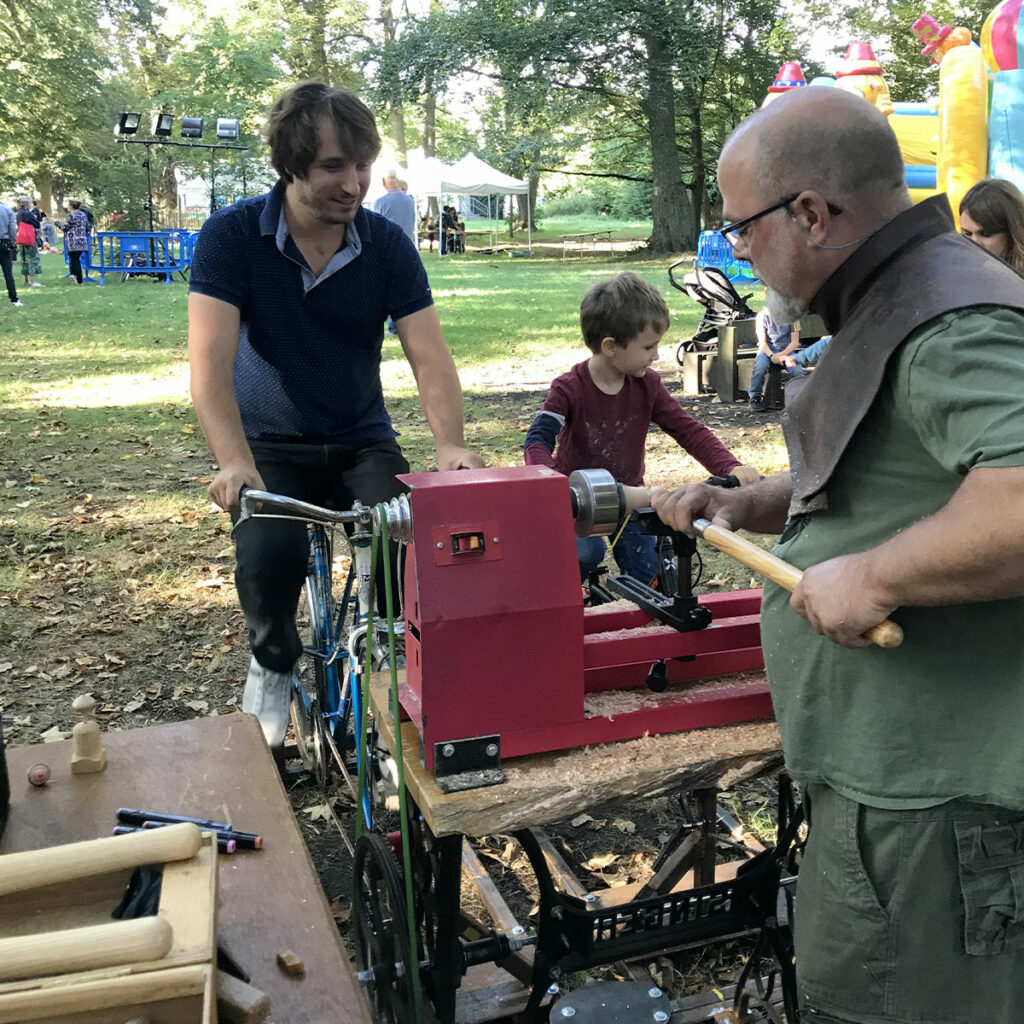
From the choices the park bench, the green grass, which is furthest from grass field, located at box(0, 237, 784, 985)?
the green grass

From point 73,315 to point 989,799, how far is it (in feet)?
55.2

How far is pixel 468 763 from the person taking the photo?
1769 millimetres

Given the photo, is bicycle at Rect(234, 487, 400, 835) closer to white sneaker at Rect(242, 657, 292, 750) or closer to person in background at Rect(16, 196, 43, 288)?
white sneaker at Rect(242, 657, 292, 750)

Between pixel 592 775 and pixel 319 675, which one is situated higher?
pixel 592 775

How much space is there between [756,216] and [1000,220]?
11.0 ft

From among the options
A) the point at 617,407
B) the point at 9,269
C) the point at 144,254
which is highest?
the point at 144,254

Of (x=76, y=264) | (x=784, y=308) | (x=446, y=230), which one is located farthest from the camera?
(x=446, y=230)

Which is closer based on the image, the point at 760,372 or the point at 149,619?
the point at 149,619

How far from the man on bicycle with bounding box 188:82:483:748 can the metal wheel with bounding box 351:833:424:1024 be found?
859mm

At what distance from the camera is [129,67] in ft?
133

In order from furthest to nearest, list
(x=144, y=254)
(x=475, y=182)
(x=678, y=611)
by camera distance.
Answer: (x=475, y=182) → (x=144, y=254) → (x=678, y=611)

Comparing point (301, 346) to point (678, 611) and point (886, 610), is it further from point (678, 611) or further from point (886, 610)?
point (886, 610)

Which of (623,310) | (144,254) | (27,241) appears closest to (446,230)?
(144,254)

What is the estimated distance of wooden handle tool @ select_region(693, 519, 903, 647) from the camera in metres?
1.35
